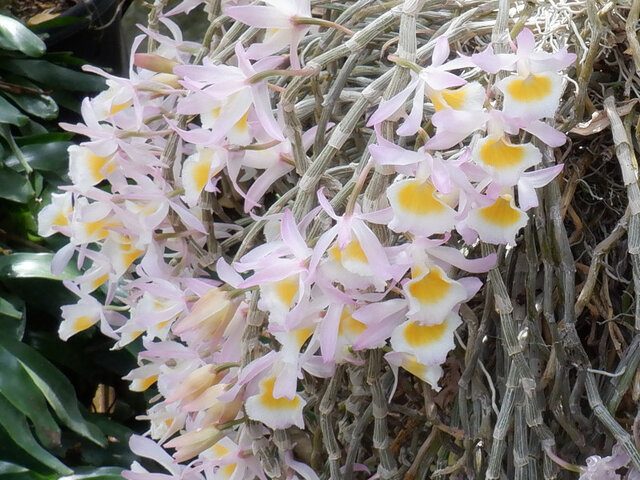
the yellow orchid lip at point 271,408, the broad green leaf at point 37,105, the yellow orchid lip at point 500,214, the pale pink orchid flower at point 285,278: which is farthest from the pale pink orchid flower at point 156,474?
the broad green leaf at point 37,105

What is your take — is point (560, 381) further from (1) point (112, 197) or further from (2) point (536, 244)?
(1) point (112, 197)

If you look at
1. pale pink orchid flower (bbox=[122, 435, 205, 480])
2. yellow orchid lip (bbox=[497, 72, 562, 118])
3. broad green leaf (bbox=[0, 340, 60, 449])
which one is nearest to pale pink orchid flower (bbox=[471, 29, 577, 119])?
yellow orchid lip (bbox=[497, 72, 562, 118])

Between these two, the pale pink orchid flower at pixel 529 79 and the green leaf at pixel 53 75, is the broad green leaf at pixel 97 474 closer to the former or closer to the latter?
the green leaf at pixel 53 75

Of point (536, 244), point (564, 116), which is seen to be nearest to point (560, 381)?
point (536, 244)

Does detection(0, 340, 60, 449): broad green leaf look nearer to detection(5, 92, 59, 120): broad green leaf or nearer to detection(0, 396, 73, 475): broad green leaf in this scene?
detection(0, 396, 73, 475): broad green leaf

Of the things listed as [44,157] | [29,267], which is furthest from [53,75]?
[29,267]

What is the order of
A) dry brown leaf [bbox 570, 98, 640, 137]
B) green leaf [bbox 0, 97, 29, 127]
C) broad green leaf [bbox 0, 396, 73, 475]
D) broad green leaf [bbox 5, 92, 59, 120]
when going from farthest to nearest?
1. broad green leaf [bbox 5, 92, 59, 120]
2. green leaf [bbox 0, 97, 29, 127]
3. broad green leaf [bbox 0, 396, 73, 475]
4. dry brown leaf [bbox 570, 98, 640, 137]
